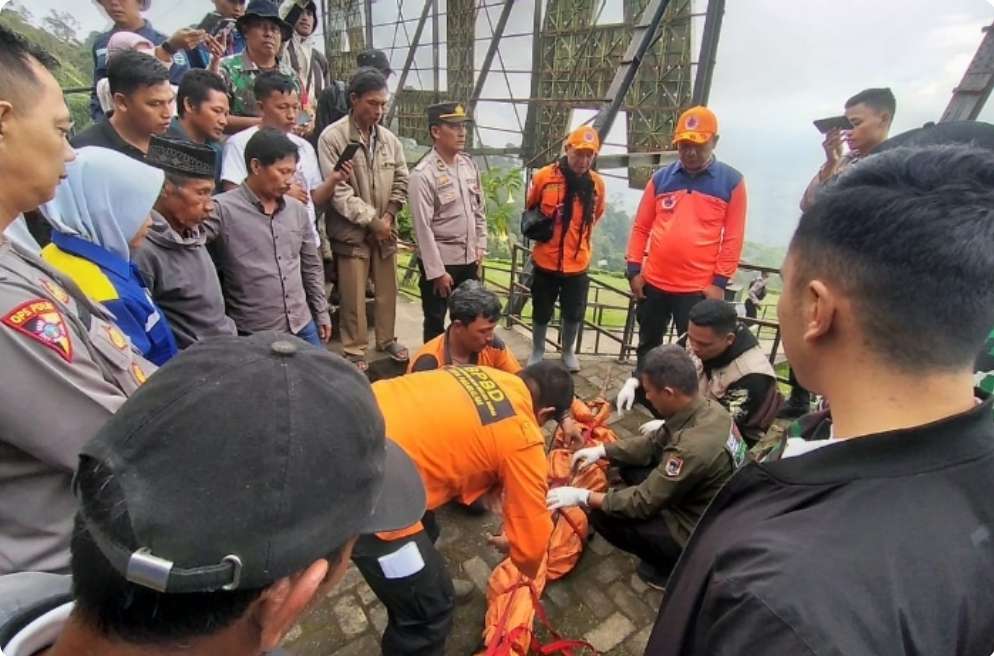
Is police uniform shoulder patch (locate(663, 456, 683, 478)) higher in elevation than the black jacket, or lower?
lower

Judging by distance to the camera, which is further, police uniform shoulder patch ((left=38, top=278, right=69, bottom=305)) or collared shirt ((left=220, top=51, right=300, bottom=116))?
collared shirt ((left=220, top=51, right=300, bottom=116))

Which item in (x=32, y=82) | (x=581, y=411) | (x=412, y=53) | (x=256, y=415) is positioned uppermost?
(x=412, y=53)

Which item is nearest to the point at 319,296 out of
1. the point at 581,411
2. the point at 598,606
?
the point at 581,411

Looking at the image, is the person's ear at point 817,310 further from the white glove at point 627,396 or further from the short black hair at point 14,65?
the white glove at point 627,396

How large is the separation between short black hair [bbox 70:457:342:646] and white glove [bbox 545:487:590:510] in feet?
7.35

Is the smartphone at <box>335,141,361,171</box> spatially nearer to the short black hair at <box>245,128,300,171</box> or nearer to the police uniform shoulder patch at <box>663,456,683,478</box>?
the short black hair at <box>245,128,300,171</box>

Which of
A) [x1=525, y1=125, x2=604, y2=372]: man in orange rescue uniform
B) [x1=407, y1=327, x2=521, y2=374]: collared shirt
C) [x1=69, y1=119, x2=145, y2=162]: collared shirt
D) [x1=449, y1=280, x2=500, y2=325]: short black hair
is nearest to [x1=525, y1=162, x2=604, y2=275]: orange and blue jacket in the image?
[x1=525, y1=125, x2=604, y2=372]: man in orange rescue uniform

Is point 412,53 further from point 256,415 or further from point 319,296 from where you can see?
point 256,415

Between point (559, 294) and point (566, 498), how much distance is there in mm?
2359

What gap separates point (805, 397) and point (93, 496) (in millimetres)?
4763

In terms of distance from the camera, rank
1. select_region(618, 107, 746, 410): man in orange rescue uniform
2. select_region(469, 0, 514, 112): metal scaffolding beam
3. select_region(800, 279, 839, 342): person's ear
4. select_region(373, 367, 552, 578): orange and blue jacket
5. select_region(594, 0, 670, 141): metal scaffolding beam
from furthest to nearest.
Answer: select_region(469, 0, 514, 112): metal scaffolding beam < select_region(594, 0, 670, 141): metal scaffolding beam < select_region(618, 107, 746, 410): man in orange rescue uniform < select_region(373, 367, 552, 578): orange and blue jacket < select_region(800, 279, 839, 342): person's ear

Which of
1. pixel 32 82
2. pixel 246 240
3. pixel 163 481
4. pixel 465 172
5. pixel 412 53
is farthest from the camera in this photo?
pixel 412 53

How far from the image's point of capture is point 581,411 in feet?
11.9

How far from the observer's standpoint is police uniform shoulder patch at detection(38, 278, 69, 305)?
129cm
